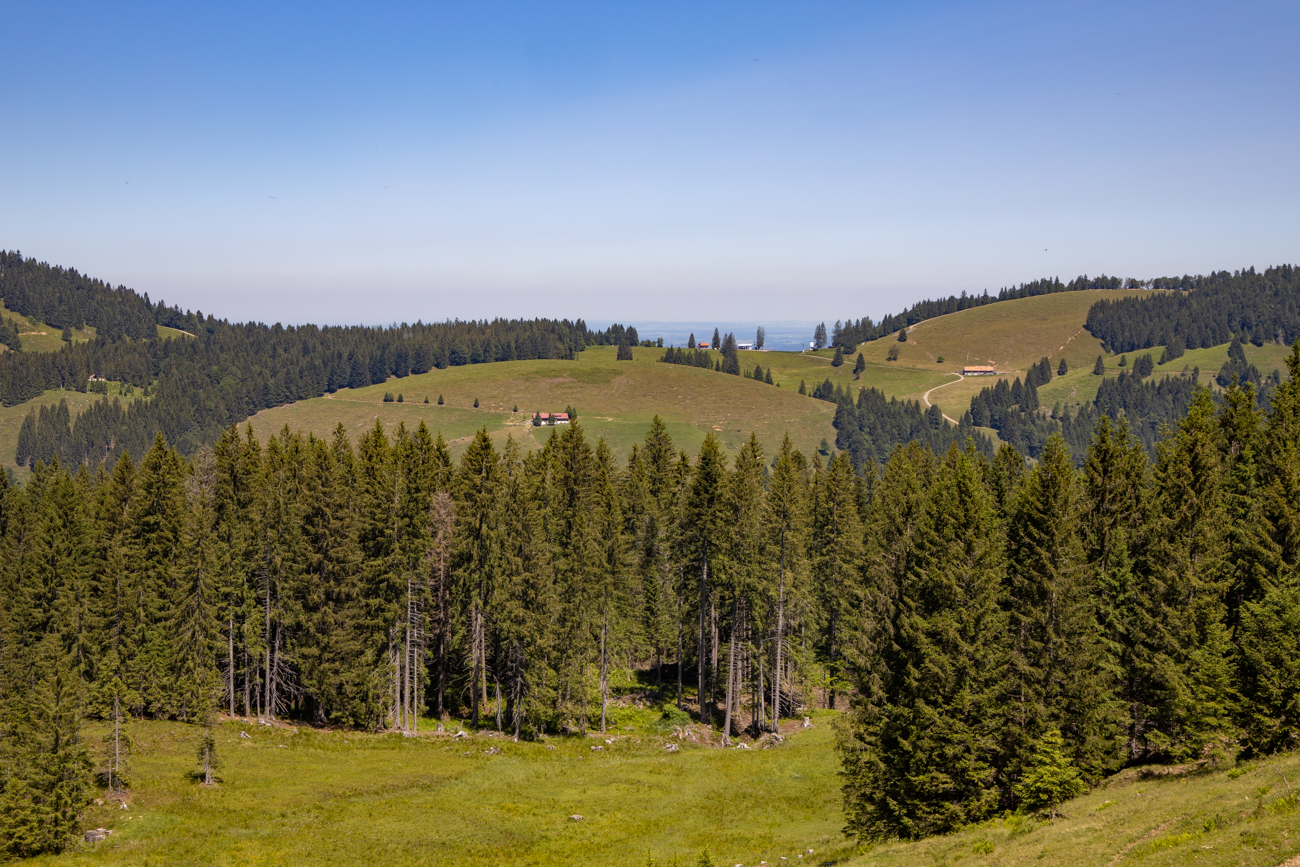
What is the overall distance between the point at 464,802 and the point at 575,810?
5237 mm

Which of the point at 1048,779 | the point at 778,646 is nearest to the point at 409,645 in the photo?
the point at 778,646

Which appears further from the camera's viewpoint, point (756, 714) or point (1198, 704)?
point (756, 714)

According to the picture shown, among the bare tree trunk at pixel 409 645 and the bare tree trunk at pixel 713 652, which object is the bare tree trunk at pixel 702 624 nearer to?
the bare tree trunk at pixel 713 652

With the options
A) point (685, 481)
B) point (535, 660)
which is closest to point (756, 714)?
point (535, 660)

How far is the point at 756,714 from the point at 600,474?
917 inches

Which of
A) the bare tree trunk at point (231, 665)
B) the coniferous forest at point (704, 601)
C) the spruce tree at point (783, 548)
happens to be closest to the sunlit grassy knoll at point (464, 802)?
the coniferous forest at point (704, 601)

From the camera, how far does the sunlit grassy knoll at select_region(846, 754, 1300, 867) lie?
62.0 ft

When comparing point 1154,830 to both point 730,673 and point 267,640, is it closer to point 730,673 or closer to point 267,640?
point 730,673

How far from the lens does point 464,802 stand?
38.4m

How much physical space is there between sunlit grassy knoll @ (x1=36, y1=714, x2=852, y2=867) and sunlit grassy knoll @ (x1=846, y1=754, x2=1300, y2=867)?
5037 millimetres

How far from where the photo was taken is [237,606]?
55656 mm

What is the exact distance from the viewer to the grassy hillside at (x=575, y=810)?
22469 mm

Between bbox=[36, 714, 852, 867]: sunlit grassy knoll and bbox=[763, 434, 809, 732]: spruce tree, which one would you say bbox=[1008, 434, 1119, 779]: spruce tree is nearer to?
A: bbox=[36, 714, 852, 867]: sunlit grassy knoll

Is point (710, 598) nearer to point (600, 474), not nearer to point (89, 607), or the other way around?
point (600, 474)
